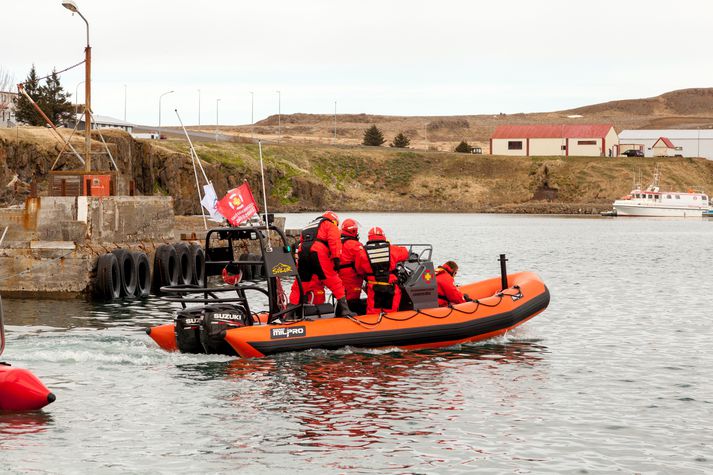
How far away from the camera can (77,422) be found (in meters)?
13.7

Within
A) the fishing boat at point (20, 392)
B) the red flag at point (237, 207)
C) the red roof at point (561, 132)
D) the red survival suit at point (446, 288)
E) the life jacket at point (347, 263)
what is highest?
the red roof at point (561, 132)

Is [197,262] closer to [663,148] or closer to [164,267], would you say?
[164,267]

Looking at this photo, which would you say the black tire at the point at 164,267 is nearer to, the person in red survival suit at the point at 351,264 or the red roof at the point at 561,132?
the person in red survival suit at the point at 351,264

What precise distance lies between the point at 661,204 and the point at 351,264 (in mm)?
107967

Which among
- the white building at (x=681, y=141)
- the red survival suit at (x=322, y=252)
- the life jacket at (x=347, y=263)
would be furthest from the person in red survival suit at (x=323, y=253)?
the white building at (x=681, y=141)

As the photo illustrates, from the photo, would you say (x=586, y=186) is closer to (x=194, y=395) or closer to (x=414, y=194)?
(x=414, y=194)

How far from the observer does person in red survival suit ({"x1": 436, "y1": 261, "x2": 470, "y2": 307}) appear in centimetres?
1991

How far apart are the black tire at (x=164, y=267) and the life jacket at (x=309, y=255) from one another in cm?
1433

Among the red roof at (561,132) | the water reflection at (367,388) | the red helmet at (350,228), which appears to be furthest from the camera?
the red roof at (561,132)

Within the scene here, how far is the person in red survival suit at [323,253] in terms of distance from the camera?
58.5ft

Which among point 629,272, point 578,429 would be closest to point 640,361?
point 578,429

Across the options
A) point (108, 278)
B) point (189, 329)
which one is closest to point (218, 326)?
point (189, 329)

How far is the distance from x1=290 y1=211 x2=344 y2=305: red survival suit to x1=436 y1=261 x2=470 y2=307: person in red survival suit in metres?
2.54

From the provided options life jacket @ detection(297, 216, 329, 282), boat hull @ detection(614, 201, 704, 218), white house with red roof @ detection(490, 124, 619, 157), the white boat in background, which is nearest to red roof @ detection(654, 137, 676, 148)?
white house with red roof @ detection(490, 124, 619, 157)
